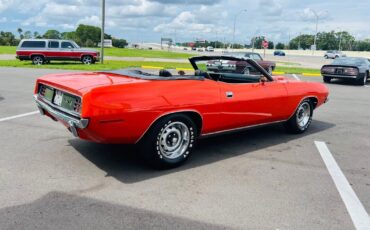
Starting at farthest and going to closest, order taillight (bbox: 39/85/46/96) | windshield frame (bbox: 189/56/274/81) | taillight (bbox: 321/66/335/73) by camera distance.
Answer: taillight (bbox: 321/66/335/73)
windshield frame (bbox: 189/56/274/81)
taillight (bbox: 39/85/46/96)

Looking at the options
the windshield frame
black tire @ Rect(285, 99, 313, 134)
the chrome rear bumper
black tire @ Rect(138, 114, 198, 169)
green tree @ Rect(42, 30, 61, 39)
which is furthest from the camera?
green tree @ Rect(42, 30, 61, 39)

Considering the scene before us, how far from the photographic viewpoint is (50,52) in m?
23.7

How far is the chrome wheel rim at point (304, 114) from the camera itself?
6495 mm

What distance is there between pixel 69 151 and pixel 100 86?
1.55 m

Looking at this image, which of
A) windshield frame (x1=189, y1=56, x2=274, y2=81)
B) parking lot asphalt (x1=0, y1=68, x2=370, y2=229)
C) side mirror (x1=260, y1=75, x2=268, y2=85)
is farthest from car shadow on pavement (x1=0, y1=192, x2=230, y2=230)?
side mirror (x1=260, y1=75, x2=268, y2=85)

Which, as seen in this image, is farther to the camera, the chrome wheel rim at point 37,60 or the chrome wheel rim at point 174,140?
the chrome wheel rim at point 37,60

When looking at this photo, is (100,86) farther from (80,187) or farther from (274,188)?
(274,188)

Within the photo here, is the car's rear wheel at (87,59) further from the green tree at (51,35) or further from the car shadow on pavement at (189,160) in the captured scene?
the green tree at (51,35)

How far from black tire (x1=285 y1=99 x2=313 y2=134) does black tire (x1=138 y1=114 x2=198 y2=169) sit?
238 centimetres

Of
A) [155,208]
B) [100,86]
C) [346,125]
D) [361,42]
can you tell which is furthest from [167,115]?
[361,42]

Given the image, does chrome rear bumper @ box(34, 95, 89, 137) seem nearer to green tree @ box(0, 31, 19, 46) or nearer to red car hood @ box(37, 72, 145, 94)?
red car hood @ box(37, 72, 145, 94)

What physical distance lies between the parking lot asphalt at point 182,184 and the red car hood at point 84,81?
0.97 m

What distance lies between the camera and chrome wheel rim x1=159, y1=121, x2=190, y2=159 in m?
4.39

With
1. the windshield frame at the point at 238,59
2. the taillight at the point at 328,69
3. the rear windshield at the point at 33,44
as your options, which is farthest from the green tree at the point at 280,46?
the windshield frame at the point at 238,59
